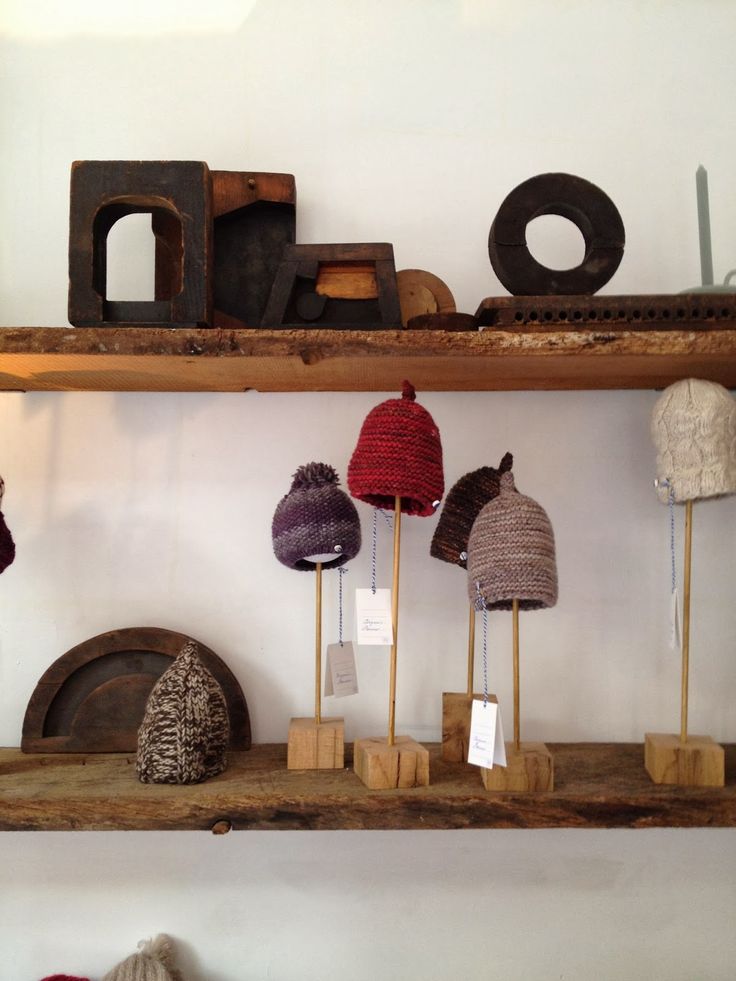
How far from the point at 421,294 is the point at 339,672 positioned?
56cm

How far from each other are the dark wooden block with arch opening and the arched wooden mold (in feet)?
1.54

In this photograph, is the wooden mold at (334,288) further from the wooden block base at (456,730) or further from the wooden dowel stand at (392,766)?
the wooden block base at (456,730)

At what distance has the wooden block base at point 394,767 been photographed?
114 centimetres

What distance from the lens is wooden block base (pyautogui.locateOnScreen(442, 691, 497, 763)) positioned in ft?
4.19

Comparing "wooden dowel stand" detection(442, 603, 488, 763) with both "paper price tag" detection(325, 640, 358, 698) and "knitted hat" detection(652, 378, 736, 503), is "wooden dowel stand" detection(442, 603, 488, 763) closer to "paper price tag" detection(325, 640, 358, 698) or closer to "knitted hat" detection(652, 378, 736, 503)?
"paper price tag" detection(325, 640, 358, 698)

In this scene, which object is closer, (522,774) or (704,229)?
(522,774)

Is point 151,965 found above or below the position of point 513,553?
below

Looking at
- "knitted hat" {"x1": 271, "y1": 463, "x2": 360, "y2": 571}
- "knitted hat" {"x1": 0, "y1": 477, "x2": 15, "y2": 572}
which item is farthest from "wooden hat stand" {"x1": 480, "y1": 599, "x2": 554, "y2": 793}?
"knitted hat" {"x1": 0, "y1": 477, "x2": 15, "y2": 572}

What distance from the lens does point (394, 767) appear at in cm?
114

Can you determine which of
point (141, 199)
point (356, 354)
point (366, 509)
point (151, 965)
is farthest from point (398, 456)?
point (151, 965)

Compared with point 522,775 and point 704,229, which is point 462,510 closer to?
point 522,775

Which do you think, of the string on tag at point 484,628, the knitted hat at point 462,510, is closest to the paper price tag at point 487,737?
the string on tag at point 484,628

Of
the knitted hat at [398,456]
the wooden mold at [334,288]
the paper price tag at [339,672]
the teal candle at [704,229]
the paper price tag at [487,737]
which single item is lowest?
the paper price tag at [487,737]

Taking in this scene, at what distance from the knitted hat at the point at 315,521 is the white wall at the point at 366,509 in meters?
0.18
